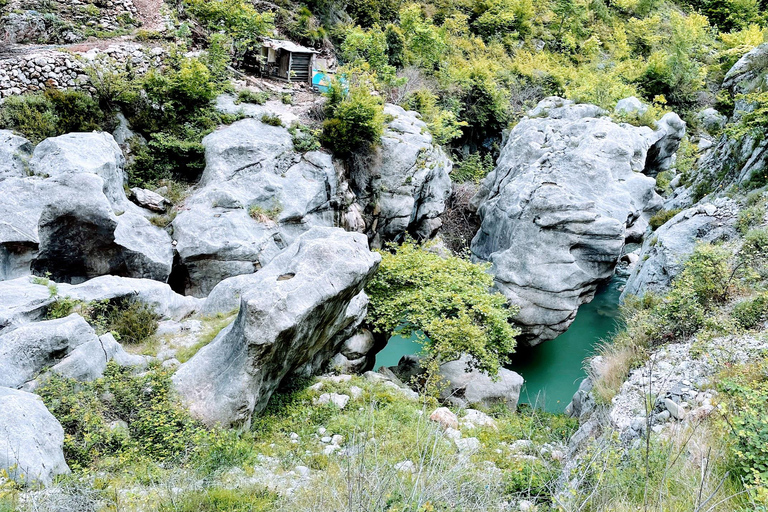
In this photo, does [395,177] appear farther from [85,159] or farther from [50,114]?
[50,114]

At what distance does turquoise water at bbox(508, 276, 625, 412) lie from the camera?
1597 cm

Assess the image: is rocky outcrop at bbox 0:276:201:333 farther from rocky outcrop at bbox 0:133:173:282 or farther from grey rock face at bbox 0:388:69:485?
grey rock face at bbox 0:388:69:485

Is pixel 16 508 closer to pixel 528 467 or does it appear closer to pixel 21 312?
pixel 21 312


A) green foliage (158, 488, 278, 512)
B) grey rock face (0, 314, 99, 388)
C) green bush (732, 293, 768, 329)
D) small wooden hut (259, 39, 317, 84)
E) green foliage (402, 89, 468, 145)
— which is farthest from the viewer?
green foliage (402, 89, 468, 145)

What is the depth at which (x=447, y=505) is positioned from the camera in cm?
368

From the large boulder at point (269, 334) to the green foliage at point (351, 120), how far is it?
7.78 meters

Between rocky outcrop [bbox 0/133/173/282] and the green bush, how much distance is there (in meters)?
12.1

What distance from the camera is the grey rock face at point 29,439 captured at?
16.5 ft

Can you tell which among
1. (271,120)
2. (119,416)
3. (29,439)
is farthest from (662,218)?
(29,439)

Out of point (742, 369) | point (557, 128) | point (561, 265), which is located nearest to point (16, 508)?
point (742, 369)

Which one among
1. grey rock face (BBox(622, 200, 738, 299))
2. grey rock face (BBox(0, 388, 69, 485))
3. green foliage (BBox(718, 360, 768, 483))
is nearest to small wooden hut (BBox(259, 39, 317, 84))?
grey rock face (BBox(622, 200, 738, 299))

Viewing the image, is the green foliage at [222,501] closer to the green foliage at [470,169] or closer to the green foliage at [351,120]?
the green foliage at [351,120]

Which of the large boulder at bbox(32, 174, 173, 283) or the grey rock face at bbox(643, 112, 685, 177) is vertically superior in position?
the grey rock face at bbox(643, 112, 685, 177)

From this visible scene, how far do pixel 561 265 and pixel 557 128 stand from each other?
612cm
